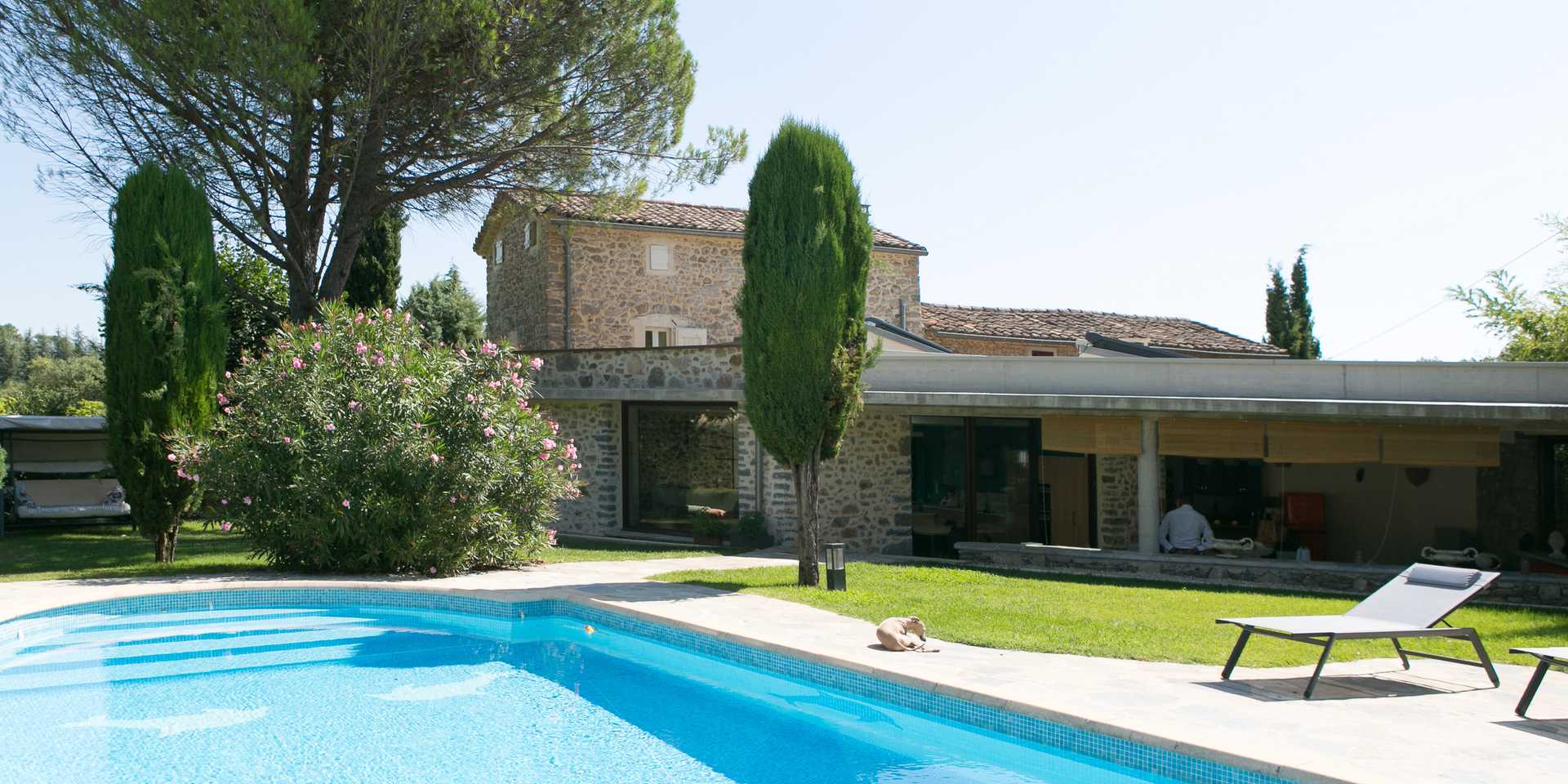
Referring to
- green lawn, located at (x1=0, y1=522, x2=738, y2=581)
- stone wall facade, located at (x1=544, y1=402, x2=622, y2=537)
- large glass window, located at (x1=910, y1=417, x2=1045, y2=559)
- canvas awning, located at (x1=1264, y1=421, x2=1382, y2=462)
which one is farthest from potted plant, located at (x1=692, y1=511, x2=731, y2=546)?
canvas awning, located at (x1=1264, y1=421, x2=1382, y2=462)

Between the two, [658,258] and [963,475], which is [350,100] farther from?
[963,475]

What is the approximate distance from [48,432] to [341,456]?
1062cm

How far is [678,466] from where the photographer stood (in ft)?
62.6

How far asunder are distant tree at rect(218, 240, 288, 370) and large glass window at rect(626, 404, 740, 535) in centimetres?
729

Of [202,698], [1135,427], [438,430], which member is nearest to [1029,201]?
[1135,427]

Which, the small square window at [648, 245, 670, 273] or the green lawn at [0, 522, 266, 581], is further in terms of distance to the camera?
the small square window at [648, 245, 670, 273]

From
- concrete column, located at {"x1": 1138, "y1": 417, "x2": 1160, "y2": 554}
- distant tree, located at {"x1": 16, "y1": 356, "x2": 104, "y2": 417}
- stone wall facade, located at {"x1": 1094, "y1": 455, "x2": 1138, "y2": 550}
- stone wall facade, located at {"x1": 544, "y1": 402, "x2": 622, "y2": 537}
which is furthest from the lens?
distant tree, located at {"x1": 16, "y1": 356, "x2": 104, "y2": 417}

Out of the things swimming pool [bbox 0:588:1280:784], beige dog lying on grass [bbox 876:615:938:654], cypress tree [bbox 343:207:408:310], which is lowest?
swimming pool [bbox 0:588:1280:784]

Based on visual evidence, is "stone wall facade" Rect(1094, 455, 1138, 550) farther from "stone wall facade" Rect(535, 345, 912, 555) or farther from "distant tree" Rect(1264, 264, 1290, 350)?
"distant tree" Rect(1264, 264, 1290, 350)

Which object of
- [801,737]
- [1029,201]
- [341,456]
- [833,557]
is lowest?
[801,737]

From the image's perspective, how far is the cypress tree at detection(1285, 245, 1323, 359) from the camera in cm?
3550

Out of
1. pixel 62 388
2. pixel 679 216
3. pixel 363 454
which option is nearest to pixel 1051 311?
pixel 679 216

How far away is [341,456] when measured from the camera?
1214 centimetres

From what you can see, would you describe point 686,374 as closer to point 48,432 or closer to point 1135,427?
point 1135,427
